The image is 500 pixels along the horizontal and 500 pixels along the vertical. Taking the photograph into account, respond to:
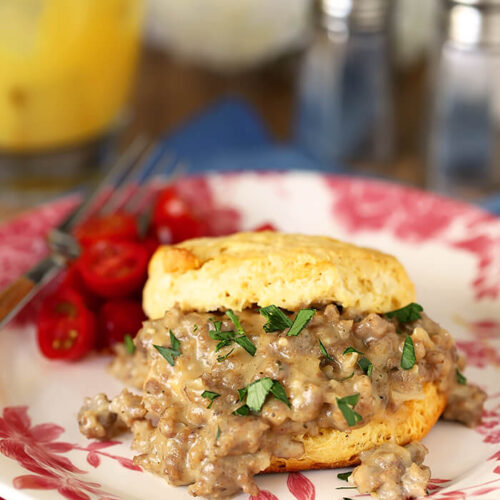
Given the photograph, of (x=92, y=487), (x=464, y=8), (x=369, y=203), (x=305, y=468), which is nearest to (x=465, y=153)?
(x=464, y=8)

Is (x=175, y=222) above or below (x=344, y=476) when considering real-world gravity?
above

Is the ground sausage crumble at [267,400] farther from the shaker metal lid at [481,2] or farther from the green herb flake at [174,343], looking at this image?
the shaker metal lid at [481,2]

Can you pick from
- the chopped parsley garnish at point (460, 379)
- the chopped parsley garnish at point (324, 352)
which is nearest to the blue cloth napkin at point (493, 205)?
the chopped parsley garnish at point (460, 379)

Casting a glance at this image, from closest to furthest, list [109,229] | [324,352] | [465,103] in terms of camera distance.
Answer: [324,352] < [109,229] < [465,103]

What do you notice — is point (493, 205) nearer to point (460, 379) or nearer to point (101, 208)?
point (460, 379)

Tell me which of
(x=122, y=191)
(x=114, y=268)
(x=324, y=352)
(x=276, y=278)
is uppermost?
(x=276, y=278)

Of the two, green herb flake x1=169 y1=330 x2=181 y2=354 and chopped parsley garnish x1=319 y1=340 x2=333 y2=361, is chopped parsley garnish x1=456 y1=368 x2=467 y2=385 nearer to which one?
chopped parsley garnish x1=319 y1=340 x2=333 y2=361

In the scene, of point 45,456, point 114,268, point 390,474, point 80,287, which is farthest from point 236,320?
point 80,287

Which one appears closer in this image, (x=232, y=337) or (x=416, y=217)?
(x=232, y=337)

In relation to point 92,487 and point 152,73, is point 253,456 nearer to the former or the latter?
point 92,487
